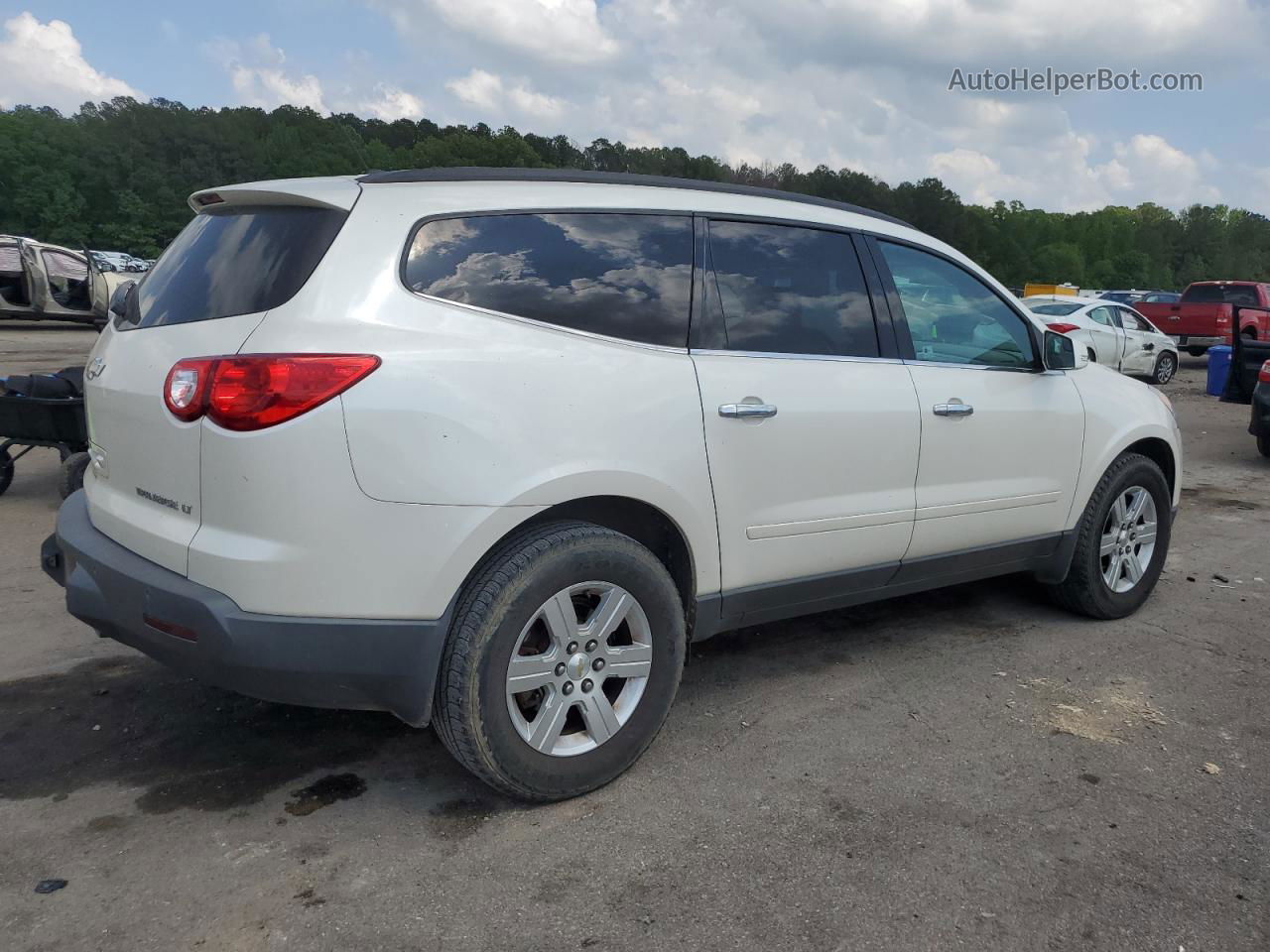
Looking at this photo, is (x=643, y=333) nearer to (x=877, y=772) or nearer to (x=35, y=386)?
(x=877, y=772)

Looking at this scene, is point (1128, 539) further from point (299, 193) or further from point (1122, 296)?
point (1122, 296)

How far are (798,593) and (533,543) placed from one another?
3.93 ft

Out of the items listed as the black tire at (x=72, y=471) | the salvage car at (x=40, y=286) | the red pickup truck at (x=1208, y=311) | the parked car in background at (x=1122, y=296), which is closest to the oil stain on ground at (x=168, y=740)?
the black tire at (x=72, y=471)

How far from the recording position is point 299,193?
9.78 ft

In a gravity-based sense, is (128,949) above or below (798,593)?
below

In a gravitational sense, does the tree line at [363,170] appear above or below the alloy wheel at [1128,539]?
above

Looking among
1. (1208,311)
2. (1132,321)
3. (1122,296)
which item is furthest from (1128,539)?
(1122,296)

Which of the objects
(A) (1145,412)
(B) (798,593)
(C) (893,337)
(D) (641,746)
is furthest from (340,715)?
(A) (1145,412)

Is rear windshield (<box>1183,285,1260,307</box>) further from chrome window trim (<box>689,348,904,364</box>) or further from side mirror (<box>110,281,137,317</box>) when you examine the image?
side mirror (<box>110,281,137,317</box>)

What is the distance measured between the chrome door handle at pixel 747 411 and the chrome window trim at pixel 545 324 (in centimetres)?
23

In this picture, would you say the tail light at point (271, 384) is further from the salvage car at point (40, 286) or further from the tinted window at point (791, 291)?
the salvage car at point (40, 286)

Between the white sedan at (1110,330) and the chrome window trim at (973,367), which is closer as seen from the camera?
the chrome window trim at (973,367)

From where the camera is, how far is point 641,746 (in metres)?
Answer: 3.25

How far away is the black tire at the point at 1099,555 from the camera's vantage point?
4746 millimetres
